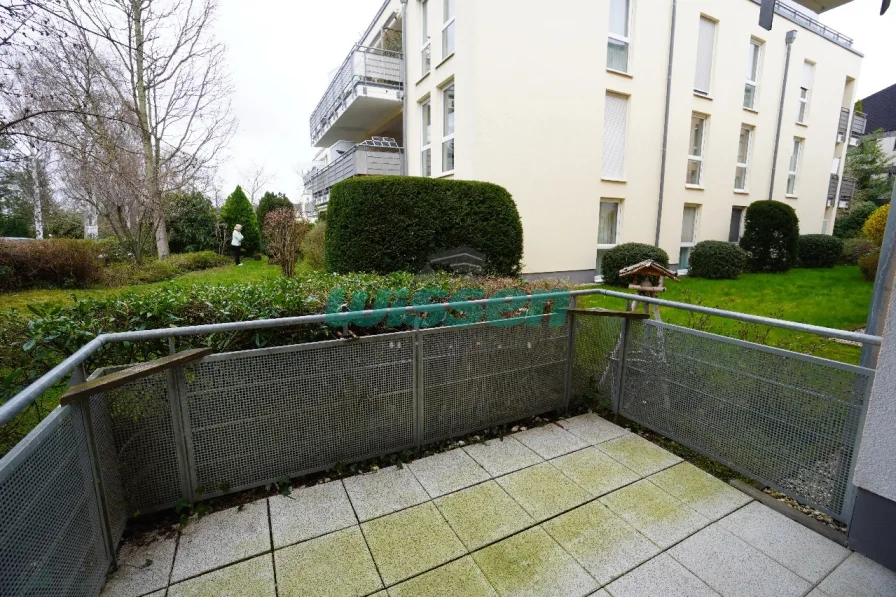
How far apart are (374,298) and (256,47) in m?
15.8

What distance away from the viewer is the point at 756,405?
8.93 feet

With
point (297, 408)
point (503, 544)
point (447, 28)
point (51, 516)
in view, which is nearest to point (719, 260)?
point (447, 28)

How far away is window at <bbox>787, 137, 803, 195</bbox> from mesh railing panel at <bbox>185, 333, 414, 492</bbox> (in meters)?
20.2

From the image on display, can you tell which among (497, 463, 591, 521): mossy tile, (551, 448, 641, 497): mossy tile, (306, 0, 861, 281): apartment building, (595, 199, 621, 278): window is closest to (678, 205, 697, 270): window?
(306, 0, 861, 281): apartment building

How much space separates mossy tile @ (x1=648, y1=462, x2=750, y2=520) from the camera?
2.59m

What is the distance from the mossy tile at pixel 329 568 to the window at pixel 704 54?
15.1 m

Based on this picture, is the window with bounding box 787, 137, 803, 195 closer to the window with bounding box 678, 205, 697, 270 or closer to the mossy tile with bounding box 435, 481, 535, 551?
the window with bounding box 678, 205, 697, 270

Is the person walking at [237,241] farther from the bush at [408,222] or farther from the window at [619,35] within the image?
the window at [619,35]

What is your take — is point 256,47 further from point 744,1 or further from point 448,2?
point 744,1

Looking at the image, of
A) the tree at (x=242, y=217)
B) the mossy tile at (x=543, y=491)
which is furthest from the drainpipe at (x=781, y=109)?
the tree at (x=242, y=217)

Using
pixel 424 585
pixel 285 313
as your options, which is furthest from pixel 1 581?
pixel 285 313

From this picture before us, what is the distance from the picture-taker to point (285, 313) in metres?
2.88

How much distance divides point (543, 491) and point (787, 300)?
913 centimetres

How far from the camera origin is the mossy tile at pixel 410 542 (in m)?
2.09
